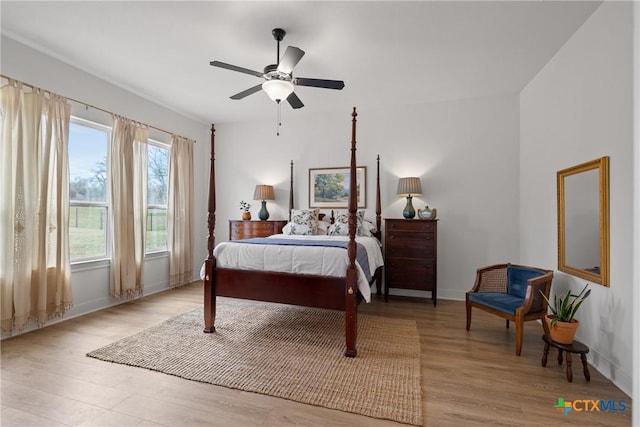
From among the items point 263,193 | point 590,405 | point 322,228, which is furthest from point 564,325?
point 263,193

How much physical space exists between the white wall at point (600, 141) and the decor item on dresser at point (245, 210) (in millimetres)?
4254

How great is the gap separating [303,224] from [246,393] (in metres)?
2.75

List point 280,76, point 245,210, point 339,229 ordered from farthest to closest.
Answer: point 245,210, point 339,229, point 280,76

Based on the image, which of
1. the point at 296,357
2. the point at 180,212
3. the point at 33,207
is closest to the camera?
the point at 296,357

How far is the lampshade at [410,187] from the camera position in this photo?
426 centimetres

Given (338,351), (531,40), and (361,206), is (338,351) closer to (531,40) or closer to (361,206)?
(361,206)

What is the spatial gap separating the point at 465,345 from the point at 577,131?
223 centimetres

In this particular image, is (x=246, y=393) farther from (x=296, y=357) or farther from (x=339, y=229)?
(x=339, y=229)

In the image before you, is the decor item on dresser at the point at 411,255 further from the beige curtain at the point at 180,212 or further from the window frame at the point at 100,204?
the window frame at the point at 100,204

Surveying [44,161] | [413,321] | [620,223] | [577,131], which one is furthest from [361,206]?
[44,161]

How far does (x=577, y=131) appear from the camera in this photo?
2740 mm

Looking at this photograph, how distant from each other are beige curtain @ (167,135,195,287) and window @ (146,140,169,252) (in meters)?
0.12

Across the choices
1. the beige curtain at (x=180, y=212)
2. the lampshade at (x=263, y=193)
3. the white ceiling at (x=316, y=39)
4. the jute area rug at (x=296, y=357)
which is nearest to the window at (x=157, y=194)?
the beige curtain at (x=180, y=212)

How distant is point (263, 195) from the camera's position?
5070 millimetres
